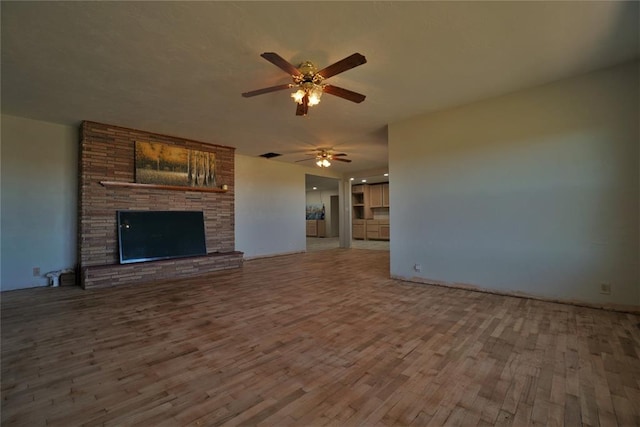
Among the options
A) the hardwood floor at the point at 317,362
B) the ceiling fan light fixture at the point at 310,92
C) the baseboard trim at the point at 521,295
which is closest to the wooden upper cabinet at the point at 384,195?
the baseboard trim at the point at 521,295

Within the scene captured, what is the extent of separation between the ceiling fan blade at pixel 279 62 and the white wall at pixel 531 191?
8.86 ft

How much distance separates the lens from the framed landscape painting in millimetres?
5410

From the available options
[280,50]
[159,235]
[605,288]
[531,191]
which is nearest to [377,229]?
[531,191]

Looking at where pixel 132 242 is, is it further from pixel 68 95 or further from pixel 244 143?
pixel 244 143

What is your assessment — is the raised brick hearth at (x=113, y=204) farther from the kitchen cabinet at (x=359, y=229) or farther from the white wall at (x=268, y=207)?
the kitchen cabinet at (x=359, y=229)

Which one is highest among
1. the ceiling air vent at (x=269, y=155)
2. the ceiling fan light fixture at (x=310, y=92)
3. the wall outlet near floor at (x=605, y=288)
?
the ceiling air vent at (x=269, y=155)

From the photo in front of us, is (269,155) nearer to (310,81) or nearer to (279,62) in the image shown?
(310,81)

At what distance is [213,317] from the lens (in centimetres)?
314

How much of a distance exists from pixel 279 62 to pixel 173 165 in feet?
13.9

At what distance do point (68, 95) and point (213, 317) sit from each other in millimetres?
3578

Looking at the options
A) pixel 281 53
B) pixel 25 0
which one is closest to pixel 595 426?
pixel 281 53

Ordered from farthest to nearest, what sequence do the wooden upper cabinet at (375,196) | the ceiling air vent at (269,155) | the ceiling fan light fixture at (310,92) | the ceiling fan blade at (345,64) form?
1. the wooden upper cabinet at (375,196)
2. the ceiling air vent at (269,155)
3. the ceiling fan light fixture at (310,92)
4. the ceiling fan blade at (345,64)

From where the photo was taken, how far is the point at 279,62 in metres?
2.53

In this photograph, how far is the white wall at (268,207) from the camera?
7.52 meters
